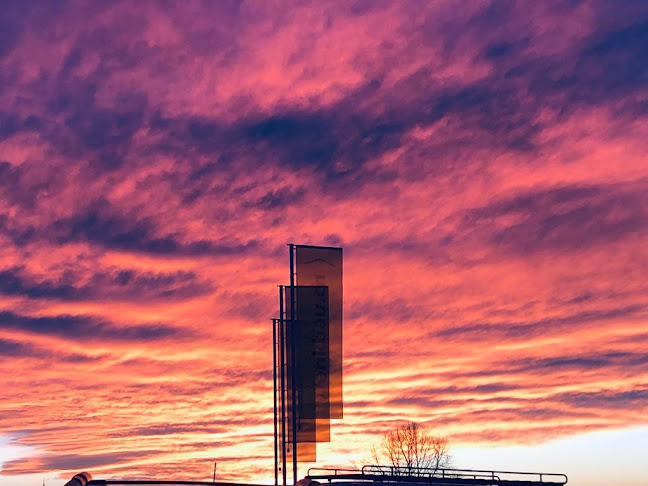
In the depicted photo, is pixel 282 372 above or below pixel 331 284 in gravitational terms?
below

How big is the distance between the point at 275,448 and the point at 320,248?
46.5 feet

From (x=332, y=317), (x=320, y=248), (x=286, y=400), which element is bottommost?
(x=286, y=400)

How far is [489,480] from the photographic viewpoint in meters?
68.3

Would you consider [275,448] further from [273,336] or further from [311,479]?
[311,479]

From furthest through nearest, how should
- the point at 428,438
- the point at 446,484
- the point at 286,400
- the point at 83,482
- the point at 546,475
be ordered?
the point at 428,438, the point at 286,400, the point at 546,475, the point at 446,484, the point at 83,482

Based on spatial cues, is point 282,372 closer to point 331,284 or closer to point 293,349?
point 293,349

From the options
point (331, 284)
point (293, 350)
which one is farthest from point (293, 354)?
point (331, 284)

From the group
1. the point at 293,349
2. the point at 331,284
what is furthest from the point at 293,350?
the point at 331,284

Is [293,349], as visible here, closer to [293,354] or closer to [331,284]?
[293,354]

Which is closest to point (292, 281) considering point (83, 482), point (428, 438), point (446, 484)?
point (446, 484)

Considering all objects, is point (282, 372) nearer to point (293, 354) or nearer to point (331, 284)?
point (293, 354)

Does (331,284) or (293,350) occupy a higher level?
(331,284)

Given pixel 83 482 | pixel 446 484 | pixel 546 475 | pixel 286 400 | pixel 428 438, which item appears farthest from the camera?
pixel 428 438

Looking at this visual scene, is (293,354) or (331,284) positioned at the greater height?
(331,284)
